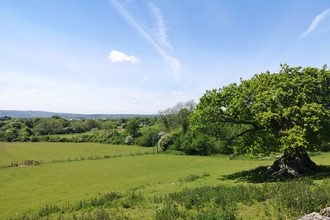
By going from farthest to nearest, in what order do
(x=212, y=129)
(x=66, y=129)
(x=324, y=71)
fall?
1. (x=66, y=129)
2. (x=212, y=129)
3. (x=324, y=71)

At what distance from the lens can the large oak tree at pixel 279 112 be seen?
59.8ft

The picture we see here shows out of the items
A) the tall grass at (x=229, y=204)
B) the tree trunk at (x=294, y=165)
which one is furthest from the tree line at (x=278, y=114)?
the tall grass at (x=229, y=204)

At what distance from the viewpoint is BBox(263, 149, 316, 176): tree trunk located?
21.4 meters

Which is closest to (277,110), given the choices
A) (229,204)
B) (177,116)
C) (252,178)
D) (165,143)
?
(252,178)

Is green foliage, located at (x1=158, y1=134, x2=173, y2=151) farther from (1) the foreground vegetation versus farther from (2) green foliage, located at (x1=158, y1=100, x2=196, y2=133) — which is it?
(1) the foreground vegetation

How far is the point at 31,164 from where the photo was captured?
196ft

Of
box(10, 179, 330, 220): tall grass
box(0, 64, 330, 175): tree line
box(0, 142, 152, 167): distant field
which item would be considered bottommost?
box(0, 142, 152, 167): distant field

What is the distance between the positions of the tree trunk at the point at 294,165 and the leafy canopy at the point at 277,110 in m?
1.89

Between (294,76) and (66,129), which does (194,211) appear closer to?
(294,76)

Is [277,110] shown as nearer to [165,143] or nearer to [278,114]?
[278,114]

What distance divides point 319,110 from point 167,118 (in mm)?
83625

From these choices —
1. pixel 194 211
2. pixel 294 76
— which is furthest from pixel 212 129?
pixel 194 211

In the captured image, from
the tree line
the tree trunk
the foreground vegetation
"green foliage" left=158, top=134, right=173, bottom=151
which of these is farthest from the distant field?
the tree trunk

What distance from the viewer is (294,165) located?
21.6m
